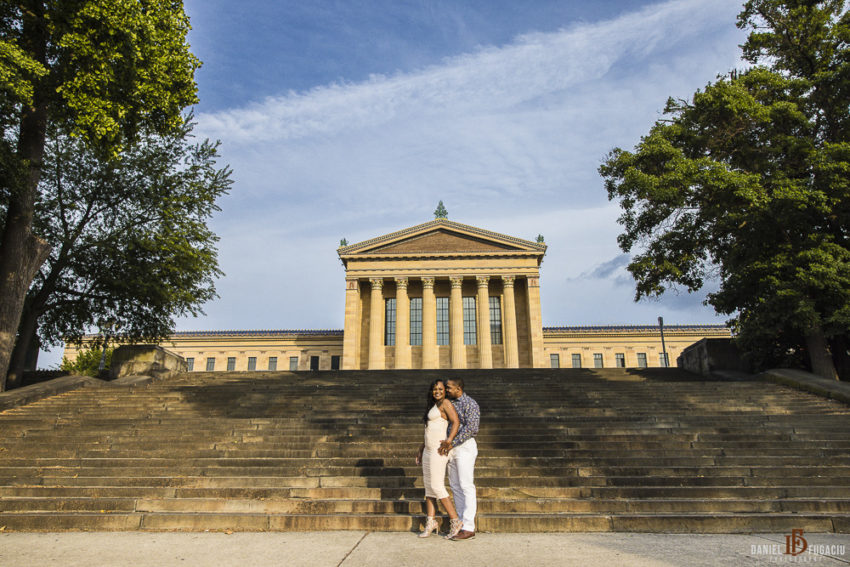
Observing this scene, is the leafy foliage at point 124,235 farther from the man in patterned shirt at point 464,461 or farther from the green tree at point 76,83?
the man in patterned shirt at point 464,461

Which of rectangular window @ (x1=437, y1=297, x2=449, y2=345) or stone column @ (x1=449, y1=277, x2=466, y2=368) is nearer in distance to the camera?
stone column @ (x1=449, y1=277, x2=466, y2=368)

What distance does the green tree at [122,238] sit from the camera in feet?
60.6

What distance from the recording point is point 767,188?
16.1 meters

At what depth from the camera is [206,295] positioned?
21141 millimetres

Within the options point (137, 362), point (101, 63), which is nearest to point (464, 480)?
point (101, 63)

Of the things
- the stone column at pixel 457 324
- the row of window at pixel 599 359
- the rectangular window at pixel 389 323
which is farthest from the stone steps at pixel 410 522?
the row of window at pixel 599 359

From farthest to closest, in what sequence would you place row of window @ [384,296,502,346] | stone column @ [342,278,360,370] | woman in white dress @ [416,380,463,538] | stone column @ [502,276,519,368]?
row of window @ [384,296,502,346] → stone column @ [342,278,360,370] → stone column @ [502,276,519,368] → woman in white dress @ [416,380,463,538]

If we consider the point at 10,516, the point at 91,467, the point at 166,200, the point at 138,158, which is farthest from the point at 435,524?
the point at 138,158

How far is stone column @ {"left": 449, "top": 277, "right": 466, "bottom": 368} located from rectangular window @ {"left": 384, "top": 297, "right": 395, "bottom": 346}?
4.73 meters

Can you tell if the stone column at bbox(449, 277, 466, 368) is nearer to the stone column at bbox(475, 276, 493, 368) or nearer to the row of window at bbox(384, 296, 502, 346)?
the row of window at bbox(384, 296, 502, 346)

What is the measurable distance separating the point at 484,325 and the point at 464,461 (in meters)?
34.9

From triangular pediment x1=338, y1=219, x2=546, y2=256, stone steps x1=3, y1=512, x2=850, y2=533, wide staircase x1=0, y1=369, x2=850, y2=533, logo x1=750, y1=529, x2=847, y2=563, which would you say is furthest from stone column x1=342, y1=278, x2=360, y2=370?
logo x1=750, y1=529, x2=847, y2=563

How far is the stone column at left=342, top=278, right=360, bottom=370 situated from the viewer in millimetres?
41344

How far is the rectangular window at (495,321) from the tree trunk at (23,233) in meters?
32.1
